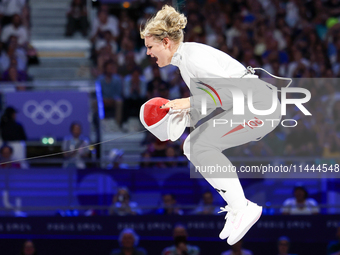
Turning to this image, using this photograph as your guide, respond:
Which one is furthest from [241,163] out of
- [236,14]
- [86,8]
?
[86,8]

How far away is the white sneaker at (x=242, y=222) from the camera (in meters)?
→ 4.09

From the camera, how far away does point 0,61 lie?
10148 millimetres

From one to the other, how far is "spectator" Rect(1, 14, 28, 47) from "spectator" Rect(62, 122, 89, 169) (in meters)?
2.93

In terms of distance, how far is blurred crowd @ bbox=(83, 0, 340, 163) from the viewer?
25.4 feet

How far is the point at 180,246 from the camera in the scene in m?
7.40

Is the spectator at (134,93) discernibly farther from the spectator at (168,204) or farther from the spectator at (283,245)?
the spectator at (283,245)

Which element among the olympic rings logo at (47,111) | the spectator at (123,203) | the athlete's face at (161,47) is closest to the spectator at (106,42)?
the olympic rings logo at (47,111)

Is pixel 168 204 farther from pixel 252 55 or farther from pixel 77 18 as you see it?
pixel 77 18

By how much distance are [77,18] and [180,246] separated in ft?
18.5

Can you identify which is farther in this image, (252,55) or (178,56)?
(252,55)

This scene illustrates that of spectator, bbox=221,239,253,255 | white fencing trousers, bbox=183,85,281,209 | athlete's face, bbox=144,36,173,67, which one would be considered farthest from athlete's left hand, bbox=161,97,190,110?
spectator, bbox=221,239,253,255

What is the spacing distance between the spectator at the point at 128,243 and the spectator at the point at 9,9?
546cm

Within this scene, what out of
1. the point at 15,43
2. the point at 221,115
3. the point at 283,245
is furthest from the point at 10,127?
the point at 221,115

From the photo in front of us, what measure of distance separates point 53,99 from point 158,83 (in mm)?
1661
